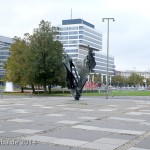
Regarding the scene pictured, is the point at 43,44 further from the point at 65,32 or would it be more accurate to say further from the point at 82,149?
the point at 65,32

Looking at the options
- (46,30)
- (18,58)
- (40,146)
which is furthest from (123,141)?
(18,58)

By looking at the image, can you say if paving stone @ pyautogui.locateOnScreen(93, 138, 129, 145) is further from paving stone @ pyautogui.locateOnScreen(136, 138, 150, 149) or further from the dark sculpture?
the dark sculpture

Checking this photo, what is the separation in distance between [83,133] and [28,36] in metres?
48.2

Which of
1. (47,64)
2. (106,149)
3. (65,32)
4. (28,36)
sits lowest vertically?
(106,149)

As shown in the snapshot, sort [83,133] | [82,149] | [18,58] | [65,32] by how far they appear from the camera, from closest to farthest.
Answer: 1. [82,149]
2. [83,133]
3. [18,58]
4. [65,32]

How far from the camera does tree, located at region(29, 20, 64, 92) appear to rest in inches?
2087

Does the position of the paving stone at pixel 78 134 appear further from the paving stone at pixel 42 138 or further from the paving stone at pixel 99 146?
the paving stone at pixel 99 146

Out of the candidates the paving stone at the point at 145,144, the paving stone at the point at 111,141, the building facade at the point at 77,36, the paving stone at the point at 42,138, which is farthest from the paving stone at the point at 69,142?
the building facade at the point at 77,36

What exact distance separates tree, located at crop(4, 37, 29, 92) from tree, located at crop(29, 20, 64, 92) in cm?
363

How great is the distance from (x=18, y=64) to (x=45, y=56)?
23.0ft

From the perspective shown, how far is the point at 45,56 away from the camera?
5375cm

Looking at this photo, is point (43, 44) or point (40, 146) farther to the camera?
point (43, 44)

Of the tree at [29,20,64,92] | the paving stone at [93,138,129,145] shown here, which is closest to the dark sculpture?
the tree at [29,20,64,92]

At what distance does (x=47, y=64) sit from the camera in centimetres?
5309
